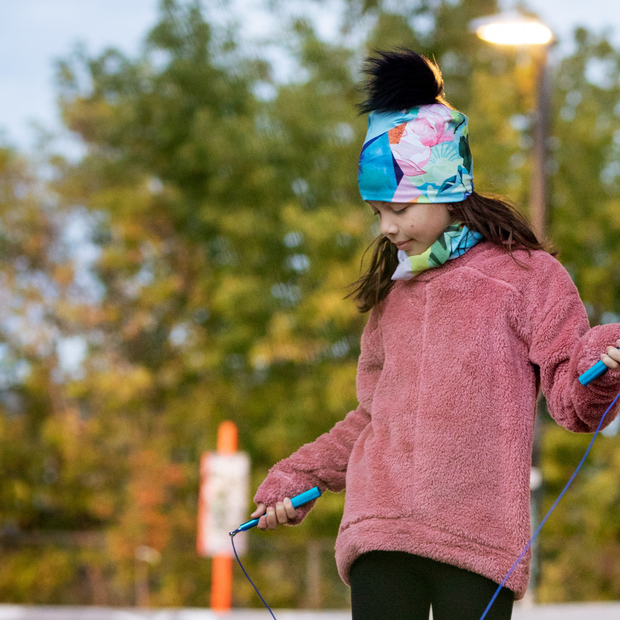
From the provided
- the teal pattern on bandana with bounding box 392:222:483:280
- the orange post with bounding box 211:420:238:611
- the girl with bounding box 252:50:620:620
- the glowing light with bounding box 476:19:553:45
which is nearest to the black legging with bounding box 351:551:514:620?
the girl with bounding box 252:50:620:620

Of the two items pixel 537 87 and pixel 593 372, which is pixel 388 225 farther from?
pixel 537 87

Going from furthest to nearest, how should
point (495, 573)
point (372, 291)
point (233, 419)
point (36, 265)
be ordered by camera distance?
point (36, 265) → point (233, 419) → point (372, 291) → point (495, 573)

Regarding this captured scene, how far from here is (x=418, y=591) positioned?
166 cm

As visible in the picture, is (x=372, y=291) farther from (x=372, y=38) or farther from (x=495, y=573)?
(x=372, y=38)

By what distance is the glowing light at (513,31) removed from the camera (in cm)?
586

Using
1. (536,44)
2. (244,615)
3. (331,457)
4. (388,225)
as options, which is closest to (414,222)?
(388,225)

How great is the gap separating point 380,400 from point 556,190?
9.96m

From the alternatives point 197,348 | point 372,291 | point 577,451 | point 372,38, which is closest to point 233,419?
point 197,348

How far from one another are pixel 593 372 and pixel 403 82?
72 centimetres

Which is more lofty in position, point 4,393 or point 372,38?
point 372,38

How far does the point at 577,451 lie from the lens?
36.8 ft

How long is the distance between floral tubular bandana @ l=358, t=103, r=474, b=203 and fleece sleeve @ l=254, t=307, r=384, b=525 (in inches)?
13.2

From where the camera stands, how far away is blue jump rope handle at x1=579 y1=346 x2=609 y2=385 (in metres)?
1.53

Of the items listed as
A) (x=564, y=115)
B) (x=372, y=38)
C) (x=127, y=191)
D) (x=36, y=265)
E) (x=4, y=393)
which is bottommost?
(x=4, y=393)
